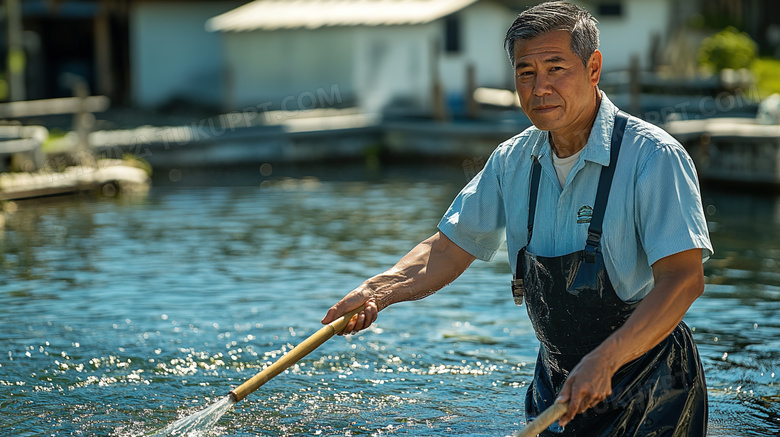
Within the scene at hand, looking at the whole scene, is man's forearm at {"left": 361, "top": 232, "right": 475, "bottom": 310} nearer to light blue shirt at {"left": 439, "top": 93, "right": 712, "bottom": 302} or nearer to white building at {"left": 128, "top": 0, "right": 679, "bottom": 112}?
light blue shirt at {"left": 439, "top": 93, "right": 712, "bottom": 302}

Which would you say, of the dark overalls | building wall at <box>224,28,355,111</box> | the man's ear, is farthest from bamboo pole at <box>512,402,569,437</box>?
building wall at <box>224,28,355,111</box>

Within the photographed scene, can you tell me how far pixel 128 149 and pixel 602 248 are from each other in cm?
1700

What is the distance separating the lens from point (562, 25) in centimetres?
299

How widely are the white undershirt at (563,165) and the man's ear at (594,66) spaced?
8.9 inches

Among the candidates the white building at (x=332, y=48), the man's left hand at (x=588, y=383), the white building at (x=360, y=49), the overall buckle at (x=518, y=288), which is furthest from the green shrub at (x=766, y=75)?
the man's left hand at (x=588, y=383)

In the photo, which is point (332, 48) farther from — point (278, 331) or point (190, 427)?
point (190, 427)

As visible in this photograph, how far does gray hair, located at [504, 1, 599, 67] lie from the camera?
9.82ft

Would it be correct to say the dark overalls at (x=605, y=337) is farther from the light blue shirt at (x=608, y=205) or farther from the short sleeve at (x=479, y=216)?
the short sleeve at (x=479, y=216)

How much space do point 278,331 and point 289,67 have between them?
19.0 m

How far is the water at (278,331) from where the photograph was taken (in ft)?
18.6

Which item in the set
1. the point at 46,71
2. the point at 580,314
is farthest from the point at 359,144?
the point at 580,314

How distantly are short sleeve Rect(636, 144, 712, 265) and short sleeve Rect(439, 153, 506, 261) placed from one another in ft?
2.01

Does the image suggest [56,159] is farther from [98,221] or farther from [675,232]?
[675,232]

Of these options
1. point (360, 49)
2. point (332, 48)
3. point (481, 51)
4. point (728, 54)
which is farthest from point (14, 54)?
point (728, 54)
